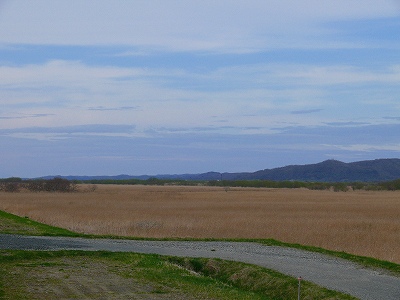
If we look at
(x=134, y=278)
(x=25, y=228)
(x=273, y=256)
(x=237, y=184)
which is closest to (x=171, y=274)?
(x=134, y=278)

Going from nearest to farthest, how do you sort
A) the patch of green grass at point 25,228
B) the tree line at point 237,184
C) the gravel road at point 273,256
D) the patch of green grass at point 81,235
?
the gravel road at point 273,256 → the patch of green grass at point 81,235 → the patch of green grass at point 25,228 → the tree line at point 237,184

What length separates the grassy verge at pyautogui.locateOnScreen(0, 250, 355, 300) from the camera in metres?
12.6

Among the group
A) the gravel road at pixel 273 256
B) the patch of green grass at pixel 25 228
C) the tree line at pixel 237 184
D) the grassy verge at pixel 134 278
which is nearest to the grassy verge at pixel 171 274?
the grassy verge at pixel 134 278

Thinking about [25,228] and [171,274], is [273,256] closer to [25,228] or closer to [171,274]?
[171,274]

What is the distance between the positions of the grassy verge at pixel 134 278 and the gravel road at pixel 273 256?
2.27 feet

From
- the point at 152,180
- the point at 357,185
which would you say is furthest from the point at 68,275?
the point at 152,180

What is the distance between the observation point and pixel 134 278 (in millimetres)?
14242

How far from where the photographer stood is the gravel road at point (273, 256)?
1331 centimetres

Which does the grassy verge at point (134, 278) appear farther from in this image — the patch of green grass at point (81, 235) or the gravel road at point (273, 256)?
the patch of green grass at point (81, 235)

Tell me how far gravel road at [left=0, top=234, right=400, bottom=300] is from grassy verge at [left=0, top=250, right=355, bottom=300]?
691 millimetres

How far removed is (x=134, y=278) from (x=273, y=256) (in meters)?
4.81

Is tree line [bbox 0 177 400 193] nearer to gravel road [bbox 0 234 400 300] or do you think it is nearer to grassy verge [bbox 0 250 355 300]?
gravel road [bbox 0 234 400 300]

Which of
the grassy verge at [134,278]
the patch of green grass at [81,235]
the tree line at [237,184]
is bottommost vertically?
the grassy verge at [134,278]

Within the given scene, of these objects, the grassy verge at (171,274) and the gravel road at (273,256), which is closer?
the grassy verge at (171,274)
